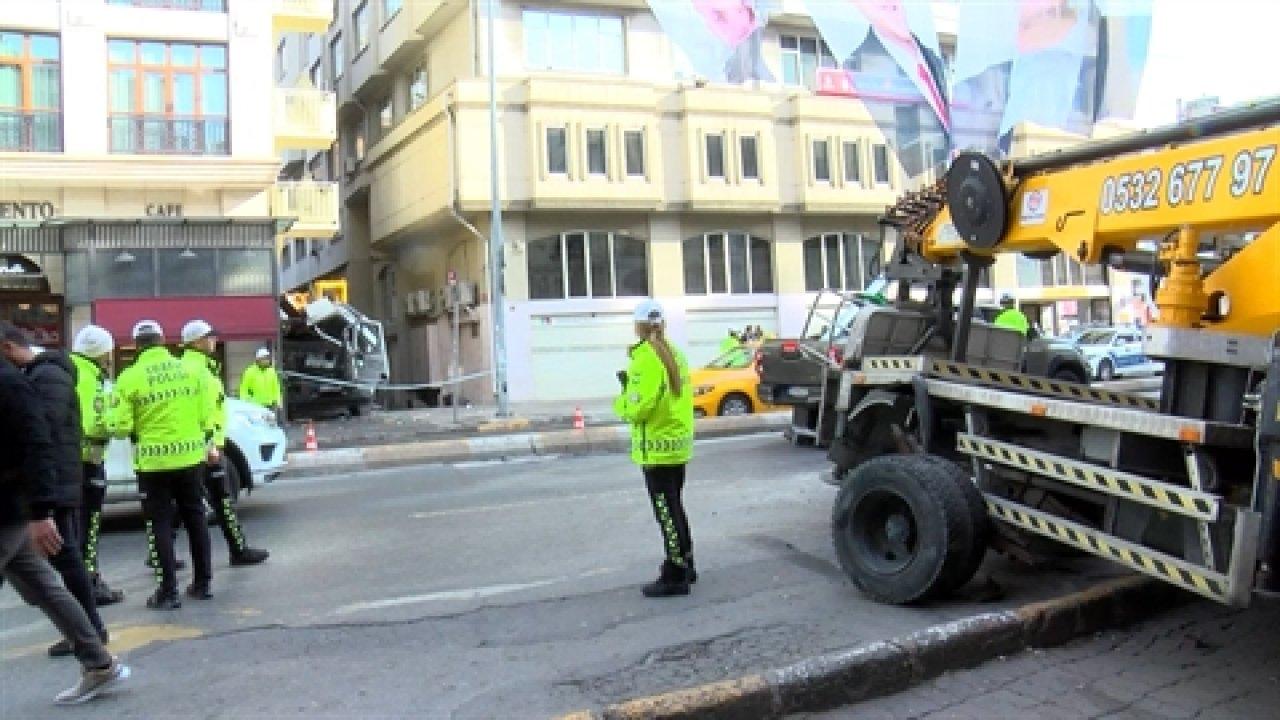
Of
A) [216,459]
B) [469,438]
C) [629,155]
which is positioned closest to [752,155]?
[629,155]

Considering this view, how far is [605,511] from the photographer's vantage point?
913cm

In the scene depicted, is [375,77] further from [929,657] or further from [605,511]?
[929,657]

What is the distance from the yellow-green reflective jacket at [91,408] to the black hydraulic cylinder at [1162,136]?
569 cm

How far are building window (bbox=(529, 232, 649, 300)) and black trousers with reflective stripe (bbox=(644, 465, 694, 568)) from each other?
71.2 ft

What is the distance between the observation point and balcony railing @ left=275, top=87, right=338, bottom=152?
970 inches

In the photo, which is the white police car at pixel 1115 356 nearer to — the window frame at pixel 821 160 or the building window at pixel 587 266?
the window frame at pixel 821 160

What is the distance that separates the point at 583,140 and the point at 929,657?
23.5 m

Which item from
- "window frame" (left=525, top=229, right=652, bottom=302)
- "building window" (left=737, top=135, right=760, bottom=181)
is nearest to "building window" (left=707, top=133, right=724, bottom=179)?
"building window" (left=737, top=135, right=760, bottom=181)

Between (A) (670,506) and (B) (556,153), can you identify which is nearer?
(A) (670,506)

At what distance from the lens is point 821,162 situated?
3030cm

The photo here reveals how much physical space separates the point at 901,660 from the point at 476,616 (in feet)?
7.79

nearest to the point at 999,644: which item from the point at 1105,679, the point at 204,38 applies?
the point at 1105,679

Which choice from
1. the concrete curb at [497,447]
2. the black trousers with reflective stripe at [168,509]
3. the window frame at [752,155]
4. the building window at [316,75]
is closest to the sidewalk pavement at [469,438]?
the concrete curb at [497,447]

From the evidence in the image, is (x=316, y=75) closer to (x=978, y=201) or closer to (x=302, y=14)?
(x=302, y=14)
